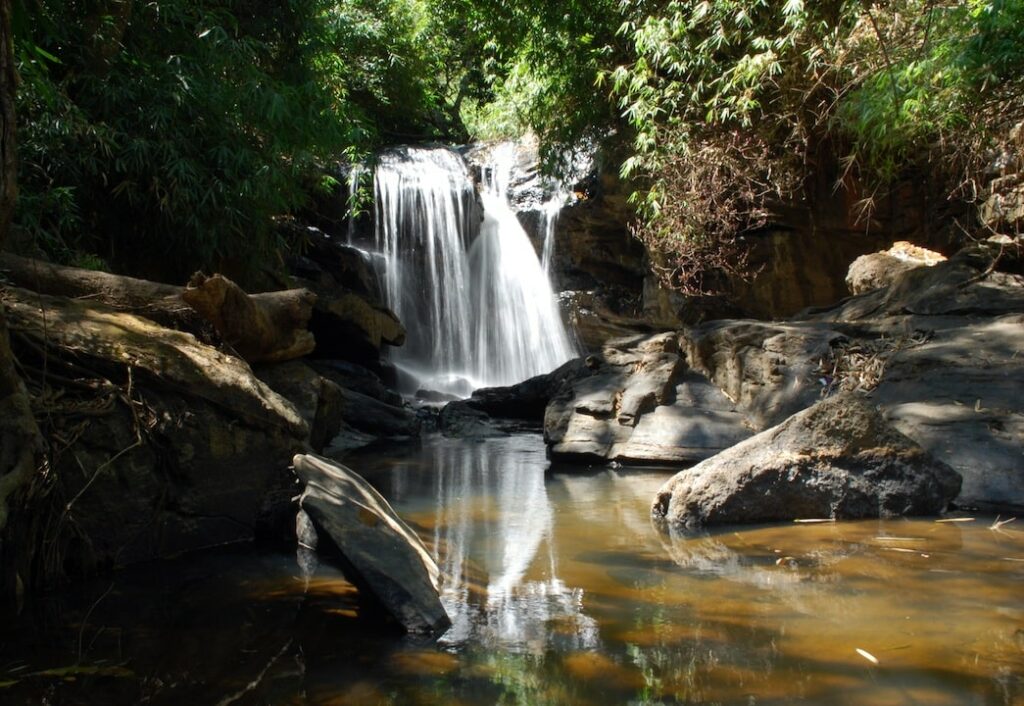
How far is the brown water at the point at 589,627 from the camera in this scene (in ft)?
8.94

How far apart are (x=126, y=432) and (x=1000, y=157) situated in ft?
27.0

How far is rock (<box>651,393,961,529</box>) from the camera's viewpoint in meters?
5.09

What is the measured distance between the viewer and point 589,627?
3.32 meters

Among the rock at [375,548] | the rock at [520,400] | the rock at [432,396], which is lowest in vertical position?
the rock at [375,548]

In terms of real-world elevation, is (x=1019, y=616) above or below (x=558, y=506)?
below

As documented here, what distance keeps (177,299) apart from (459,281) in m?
9.52

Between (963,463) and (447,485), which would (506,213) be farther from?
(963,463)

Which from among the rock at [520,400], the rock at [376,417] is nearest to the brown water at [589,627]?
the rock at [376,417]

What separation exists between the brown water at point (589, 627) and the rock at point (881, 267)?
5.49m

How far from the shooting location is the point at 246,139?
28.6 ft

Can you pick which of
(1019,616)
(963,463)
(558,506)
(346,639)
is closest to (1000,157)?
(963,463)

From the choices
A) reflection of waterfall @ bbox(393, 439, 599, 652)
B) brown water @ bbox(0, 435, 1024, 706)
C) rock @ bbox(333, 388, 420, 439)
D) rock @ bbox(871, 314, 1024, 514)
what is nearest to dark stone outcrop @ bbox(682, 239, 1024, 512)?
rock @ bbox(871, 314, 1024, 514)

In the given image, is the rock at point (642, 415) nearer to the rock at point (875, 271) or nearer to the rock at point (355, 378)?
the rock at point (875, 271)

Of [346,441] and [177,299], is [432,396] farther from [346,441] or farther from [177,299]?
[177,299]
